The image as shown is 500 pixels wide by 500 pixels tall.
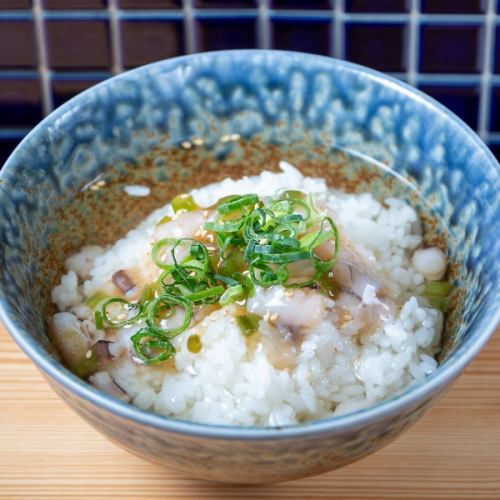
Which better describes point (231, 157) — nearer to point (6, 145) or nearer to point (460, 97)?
point (460, 97)

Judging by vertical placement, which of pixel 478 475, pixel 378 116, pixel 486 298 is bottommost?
pixel 478 475

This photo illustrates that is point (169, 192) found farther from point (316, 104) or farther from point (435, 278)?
point (435, 278)

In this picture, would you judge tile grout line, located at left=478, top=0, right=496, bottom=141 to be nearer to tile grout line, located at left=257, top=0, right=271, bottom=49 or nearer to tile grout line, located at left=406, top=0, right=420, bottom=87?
tile grout line, located at left=406, top=0, right=420, bottom=87

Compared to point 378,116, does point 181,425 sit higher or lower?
lower

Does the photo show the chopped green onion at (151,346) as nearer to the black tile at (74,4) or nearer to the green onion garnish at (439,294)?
the green onion garnish at (439,294)

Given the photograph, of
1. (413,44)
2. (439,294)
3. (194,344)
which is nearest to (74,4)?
(413,44)

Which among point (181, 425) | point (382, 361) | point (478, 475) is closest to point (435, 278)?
point (382, 361)
